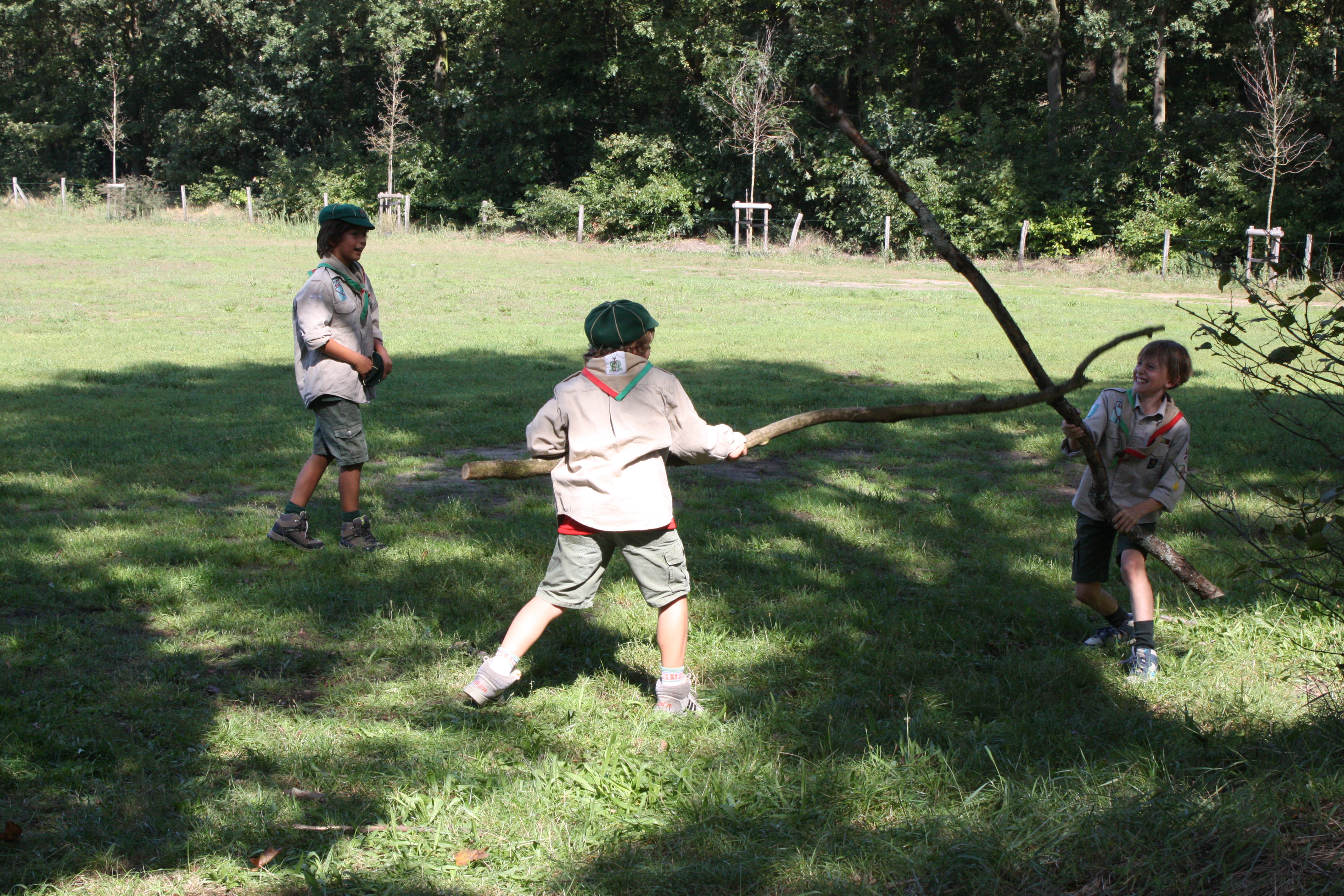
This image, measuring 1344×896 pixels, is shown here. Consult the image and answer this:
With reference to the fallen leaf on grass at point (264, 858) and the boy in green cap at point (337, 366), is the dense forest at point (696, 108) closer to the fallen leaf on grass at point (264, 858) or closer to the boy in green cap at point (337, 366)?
the boy in green cap at point (337, 366)

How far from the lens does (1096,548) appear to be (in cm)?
461

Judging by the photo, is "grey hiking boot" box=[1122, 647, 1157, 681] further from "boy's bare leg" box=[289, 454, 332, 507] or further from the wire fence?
the wire fence

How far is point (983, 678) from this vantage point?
421 centimetres

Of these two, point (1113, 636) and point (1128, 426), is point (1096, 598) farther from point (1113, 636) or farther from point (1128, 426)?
point (1128, 426)

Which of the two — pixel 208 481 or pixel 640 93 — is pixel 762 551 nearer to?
pixel 208 481

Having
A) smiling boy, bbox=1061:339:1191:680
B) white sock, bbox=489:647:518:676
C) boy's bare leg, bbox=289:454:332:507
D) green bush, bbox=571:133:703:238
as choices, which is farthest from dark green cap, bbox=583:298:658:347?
green bush, bbox=571:133:703:238

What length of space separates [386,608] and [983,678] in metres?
2.66

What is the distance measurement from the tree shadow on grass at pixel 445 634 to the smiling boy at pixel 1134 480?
29 centimetres

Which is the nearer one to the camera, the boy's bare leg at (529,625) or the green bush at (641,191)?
the boy's bare leg at (529,625)

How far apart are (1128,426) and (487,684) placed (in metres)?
→ 2.86

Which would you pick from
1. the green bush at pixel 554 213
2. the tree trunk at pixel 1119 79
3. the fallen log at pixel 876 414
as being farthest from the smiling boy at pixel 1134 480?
the green bush at pixel 554 213

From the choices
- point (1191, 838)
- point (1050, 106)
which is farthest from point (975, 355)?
point (1050, 106)

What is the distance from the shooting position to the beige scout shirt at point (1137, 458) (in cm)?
448

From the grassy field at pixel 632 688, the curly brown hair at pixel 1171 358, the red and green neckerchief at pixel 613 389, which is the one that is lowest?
the grassy field at pixel 632 688
